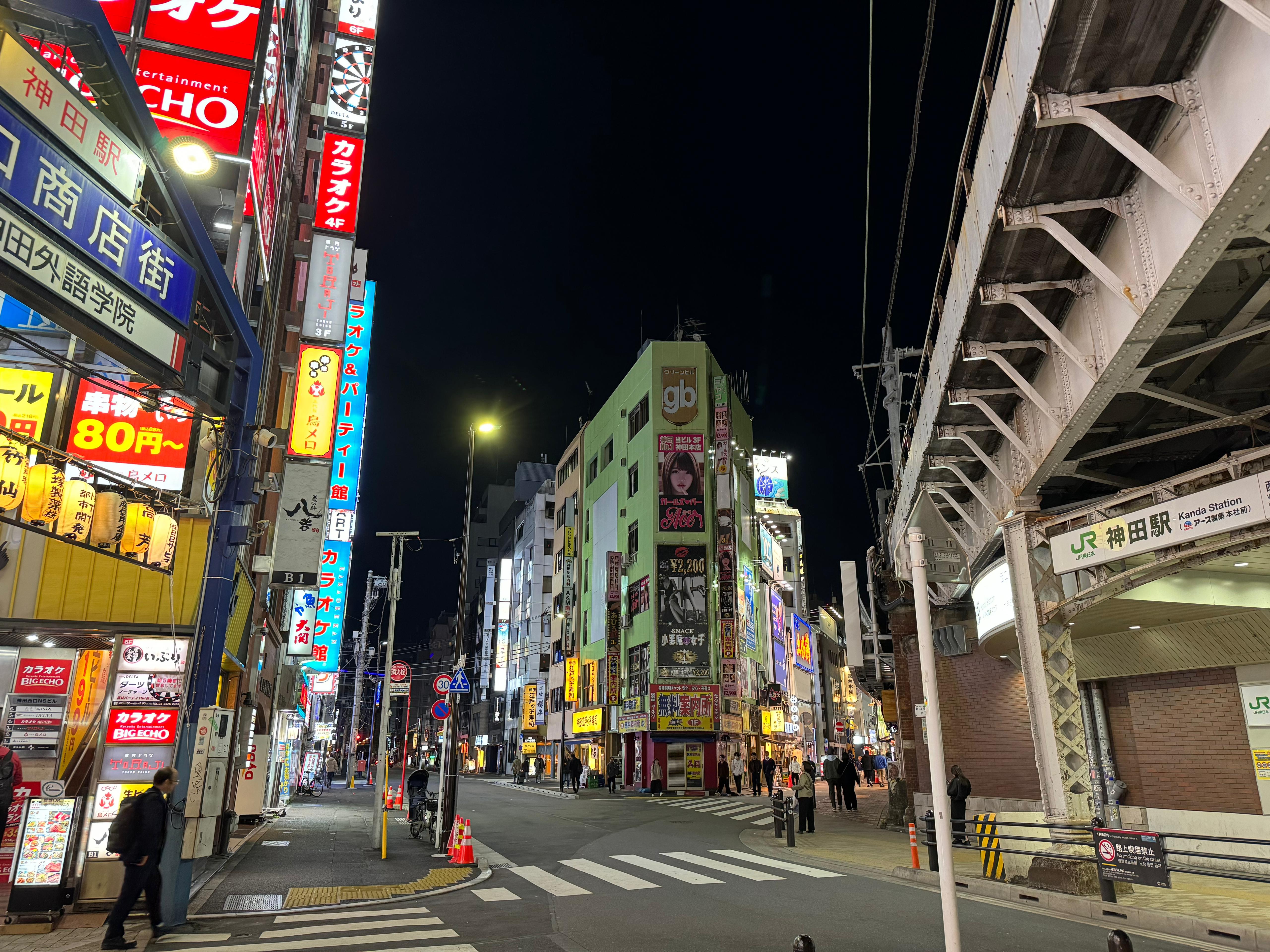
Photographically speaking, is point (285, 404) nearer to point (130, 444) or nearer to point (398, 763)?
point (130, 444)

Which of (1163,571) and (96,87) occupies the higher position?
(96,87)

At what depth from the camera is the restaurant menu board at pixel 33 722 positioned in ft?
40.4

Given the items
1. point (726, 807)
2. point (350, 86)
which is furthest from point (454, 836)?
point (350, 86)

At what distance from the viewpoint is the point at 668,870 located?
14422 mm

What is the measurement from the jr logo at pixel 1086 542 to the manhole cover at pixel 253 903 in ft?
38.7

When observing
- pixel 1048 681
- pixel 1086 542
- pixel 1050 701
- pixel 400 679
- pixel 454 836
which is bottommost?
pixel 454 836

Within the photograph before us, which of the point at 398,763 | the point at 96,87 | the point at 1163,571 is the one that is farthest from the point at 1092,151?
the point at 398,763

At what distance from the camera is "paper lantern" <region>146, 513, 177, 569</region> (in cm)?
988

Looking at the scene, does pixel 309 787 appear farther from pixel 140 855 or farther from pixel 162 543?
pixel 140 855

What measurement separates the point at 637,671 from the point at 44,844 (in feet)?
132

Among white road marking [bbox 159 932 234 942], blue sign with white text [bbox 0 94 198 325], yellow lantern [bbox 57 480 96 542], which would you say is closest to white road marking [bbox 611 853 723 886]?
white road marking [bbox 159 932 234 942]

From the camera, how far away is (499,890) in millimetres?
12367

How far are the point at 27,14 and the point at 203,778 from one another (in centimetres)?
791

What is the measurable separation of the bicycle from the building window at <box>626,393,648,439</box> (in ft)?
91.4
